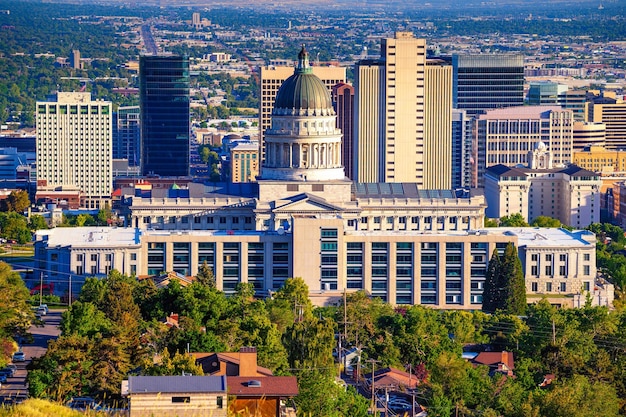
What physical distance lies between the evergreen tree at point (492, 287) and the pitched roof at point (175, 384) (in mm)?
65136

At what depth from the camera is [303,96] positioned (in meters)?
180

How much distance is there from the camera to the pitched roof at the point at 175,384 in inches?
3292

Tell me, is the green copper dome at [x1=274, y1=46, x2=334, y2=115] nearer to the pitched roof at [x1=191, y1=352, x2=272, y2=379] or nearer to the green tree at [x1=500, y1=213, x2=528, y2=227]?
the green tree at [x1=500, y1=213, x2=528, y2=227]

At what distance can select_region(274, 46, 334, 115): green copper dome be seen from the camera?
180 metres

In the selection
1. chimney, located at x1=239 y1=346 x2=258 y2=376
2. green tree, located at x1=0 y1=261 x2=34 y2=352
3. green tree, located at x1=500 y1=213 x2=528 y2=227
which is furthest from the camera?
green tree, located at x1=500 y1=213 x2=528 y2=227

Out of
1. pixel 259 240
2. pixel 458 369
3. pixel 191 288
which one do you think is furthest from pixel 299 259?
pixel 458 369

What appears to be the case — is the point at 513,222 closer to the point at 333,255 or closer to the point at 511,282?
the point at 333,255

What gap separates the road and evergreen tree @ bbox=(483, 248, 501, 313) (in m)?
28.0

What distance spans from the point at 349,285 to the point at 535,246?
13440 millimetres

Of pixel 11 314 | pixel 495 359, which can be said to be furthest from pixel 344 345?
pixel 11 314

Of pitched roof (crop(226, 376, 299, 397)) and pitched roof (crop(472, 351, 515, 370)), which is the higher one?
pitched roof (crop(226, 376, 299, 397))

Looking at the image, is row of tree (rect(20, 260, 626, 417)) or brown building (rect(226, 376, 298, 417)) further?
row of tree (rect(20, 260, 626, 417))

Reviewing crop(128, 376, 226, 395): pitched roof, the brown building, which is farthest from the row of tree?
crop(128, 376, 226, 395): pitched roof

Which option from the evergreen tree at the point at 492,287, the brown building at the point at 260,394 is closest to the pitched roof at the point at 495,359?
the brown building at the point at 260,394
